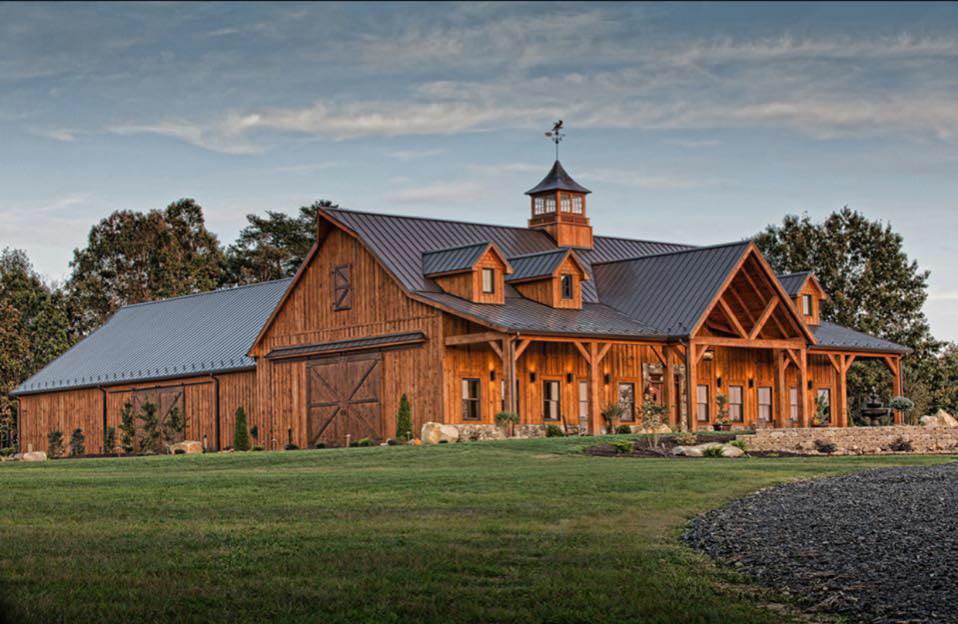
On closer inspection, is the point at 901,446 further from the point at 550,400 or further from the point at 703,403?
the point at 550,400

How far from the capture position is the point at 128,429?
157 feet

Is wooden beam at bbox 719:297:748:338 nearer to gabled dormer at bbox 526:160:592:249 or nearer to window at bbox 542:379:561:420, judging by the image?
window at bbox 542:379:561:420

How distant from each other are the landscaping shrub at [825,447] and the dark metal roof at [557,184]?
18.4 meters

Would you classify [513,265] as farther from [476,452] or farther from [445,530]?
[445,530]

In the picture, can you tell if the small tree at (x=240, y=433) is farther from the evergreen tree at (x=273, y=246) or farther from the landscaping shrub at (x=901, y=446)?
the evergreen tree at (x=273, y=246)

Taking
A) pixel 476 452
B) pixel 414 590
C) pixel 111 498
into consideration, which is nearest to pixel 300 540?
pixel 414 590

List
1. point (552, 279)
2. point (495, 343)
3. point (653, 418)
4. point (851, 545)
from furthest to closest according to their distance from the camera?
point (552, 279) < point (495, 343) < point (653, 418) < point (851, 545)

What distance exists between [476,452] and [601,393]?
14.0 metres

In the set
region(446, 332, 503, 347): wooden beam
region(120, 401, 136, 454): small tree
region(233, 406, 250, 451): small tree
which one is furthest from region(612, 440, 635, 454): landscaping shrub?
region(120, 401, 136, 454): small tree

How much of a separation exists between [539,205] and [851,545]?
38739mm

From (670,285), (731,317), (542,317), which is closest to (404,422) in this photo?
(542,317)

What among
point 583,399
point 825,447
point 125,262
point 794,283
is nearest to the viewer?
point 825,447

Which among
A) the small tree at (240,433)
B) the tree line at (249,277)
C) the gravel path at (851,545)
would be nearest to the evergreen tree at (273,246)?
the tree line at (249,277)

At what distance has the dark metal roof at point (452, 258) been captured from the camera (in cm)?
4247
